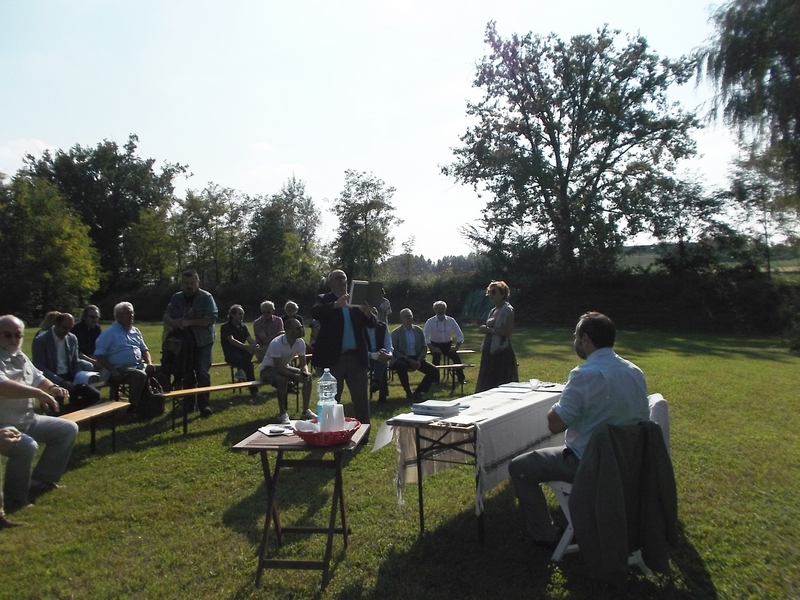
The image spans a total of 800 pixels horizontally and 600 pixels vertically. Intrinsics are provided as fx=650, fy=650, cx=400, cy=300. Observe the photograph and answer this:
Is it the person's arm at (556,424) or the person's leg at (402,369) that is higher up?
the person's arm at (556,424)

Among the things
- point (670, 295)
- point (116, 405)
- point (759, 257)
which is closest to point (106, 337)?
point (116, 405)

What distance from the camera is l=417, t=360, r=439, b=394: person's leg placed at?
395 inches

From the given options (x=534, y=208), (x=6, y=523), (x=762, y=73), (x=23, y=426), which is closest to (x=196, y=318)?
(x=23, y=426)

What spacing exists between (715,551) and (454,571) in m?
1.66

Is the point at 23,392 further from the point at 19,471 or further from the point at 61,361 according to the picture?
the point at 61,361

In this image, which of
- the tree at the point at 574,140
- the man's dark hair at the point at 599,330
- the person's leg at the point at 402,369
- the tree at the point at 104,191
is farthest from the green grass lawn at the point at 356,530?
the tree at the point at 104,191

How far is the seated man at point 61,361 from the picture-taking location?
7660mm

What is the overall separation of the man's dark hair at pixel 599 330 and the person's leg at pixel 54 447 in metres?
4.25

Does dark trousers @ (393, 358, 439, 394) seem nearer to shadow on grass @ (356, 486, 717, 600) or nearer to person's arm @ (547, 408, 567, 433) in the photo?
shadow on grass @ (356, 486, 717, 600)

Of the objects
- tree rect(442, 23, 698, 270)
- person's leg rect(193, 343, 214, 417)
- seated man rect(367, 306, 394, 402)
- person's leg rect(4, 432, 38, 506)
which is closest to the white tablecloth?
person's leg rect(4, 432, 38, 506)

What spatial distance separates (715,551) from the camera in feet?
13.2

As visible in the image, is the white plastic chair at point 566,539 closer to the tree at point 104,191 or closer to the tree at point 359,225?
the tree at point 359,225

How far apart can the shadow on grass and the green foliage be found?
36.5 meters

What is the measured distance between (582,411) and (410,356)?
6895 mm
